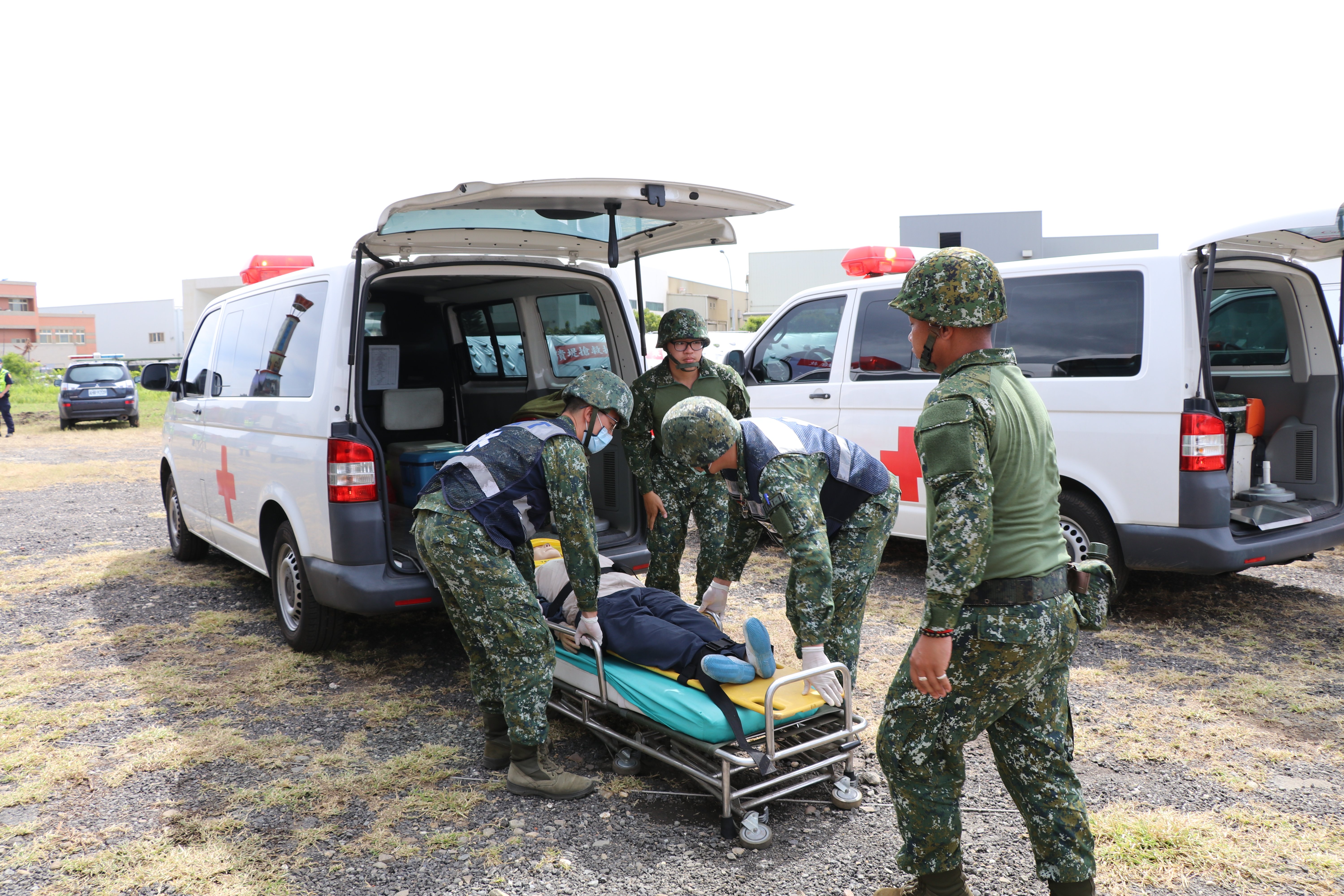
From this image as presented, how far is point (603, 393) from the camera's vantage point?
332cm

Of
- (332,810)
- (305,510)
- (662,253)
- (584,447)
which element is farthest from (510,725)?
(662,253)

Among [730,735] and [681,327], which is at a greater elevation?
[681,327]

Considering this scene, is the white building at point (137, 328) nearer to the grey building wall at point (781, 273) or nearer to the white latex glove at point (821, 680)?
the grey building wall at point (781, 273)

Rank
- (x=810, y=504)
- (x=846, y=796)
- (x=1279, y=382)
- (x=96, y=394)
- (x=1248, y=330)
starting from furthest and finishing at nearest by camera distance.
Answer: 1. (x=96, y=394)
2. (x=1248, y=330)
3. (x=1279, y=382)
4. (x=846, y=796)
5. (x=810, y=504)

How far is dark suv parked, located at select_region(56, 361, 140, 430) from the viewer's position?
19266mm

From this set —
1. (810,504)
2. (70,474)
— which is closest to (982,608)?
(810,504)

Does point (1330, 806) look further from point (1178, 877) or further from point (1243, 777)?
point (1178, 877)

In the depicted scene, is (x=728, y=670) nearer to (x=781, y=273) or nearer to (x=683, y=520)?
(x=683, y=520)

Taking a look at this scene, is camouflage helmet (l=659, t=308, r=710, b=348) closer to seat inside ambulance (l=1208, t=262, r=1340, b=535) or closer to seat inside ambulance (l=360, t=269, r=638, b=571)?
seat inside ambulance (l=360, t=269, r=638, b=571)

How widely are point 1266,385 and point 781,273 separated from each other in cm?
4379

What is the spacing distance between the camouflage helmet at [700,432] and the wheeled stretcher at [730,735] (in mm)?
801

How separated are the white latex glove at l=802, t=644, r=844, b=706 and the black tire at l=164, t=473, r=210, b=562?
5451 mm

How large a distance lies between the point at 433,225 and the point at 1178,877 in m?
3.63

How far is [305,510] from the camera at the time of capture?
4.27 metres
